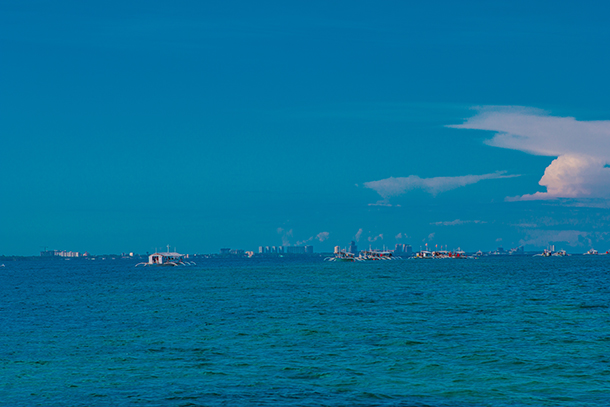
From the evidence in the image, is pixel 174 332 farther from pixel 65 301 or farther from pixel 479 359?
pixel 65 301

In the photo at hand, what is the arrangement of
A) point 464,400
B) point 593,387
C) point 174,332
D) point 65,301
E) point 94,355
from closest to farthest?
point 464,400
point 593,387
point 94,355
point 174,332
point 65,301

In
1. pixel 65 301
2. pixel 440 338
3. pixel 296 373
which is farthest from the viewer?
pixel 65 301

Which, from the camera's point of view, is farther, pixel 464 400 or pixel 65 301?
pixel 65 301

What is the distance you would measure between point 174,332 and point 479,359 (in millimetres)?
24114

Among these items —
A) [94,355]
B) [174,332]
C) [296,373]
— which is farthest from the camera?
[174,332]

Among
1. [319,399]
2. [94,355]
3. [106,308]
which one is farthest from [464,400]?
[106,308]

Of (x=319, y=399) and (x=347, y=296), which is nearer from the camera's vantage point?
(x=319, y=399)

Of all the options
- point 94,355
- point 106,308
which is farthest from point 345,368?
point 106,308

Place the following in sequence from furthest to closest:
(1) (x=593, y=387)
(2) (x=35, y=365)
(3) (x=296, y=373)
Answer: (2) (x=35, y=365)
(3) (x=296, y=373)
(1) (x=593, y=387)

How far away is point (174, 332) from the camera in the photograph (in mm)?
45531

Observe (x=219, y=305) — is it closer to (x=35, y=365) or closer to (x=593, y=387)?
(x=35, y=365)

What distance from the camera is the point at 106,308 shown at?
65875 mm

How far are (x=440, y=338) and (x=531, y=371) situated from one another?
10.5 meters

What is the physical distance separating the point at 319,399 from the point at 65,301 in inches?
2437
